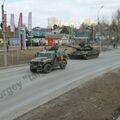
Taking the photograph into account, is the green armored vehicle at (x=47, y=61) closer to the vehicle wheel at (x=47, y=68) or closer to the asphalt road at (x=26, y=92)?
the vehicle wheel at (x=47, y=68)

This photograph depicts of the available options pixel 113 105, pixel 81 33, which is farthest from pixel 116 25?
pixel 113 105

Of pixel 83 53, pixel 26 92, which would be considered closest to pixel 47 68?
pixel 26 92

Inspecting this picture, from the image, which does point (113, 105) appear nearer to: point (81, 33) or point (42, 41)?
point (42, 41)

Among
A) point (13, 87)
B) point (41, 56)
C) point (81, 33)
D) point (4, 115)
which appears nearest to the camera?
point (4, 115)

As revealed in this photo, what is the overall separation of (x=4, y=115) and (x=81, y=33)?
464 ft

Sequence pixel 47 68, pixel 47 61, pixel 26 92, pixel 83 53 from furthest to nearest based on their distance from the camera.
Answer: pixel 83 53 → pixel 47 61 → pixel 47 68 → pixel 26 92

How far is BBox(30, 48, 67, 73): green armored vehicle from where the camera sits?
28031mm

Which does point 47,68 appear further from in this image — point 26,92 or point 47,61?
point 26,92

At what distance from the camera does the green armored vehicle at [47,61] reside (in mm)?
28031

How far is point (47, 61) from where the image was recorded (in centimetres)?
2848

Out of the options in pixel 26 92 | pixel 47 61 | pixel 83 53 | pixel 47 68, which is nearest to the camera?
pixel 26 92

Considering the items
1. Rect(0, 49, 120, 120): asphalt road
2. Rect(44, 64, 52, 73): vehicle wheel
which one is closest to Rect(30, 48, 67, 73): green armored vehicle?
Rect(44, 64, 52, 73): vehicle wheel

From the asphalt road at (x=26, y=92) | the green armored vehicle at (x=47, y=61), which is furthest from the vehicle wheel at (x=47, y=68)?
the asphalt road at (x=26, y=92)

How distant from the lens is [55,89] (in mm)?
19359
